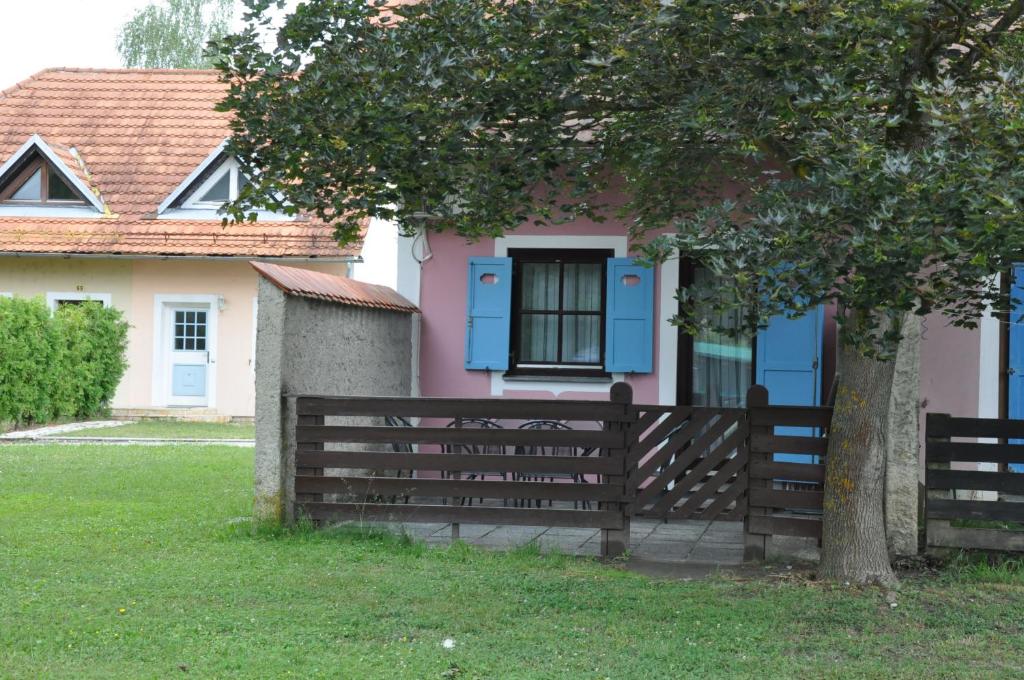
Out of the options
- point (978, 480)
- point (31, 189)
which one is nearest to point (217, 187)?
point (31, 189)

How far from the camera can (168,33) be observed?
36.0 meters

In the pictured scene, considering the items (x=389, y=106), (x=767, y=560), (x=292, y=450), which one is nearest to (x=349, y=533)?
(x=292, y=450)

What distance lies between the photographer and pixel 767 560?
8.09 m

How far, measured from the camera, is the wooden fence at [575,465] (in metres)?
8.09

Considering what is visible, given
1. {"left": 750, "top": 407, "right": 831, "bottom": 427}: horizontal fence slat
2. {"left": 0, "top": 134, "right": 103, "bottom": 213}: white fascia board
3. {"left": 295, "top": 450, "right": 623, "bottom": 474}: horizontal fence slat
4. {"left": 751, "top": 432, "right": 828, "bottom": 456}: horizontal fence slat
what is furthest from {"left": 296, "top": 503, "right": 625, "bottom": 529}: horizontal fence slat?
{"left": 0, "top": 134, "right": 103, "bottom": 213}: white fascia board

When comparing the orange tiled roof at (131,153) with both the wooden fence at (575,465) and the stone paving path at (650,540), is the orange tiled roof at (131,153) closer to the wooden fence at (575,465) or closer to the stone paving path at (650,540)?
the stone paving path at (650,540)

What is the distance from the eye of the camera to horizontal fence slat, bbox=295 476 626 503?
8.16 metres

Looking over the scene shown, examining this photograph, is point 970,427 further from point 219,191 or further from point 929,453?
point 219,191

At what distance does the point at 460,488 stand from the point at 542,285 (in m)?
3.45

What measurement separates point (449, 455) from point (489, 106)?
2.71 m

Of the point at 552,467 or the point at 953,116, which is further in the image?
the point at 552,467

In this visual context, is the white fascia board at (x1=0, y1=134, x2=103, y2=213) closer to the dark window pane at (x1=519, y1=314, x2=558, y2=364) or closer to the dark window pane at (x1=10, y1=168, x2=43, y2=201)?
the dark window pane at (x1=10, y1=168, x2=43, y2=201)

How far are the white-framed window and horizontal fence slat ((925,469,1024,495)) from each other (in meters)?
16.9

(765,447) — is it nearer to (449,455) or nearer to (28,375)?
(449,455)
